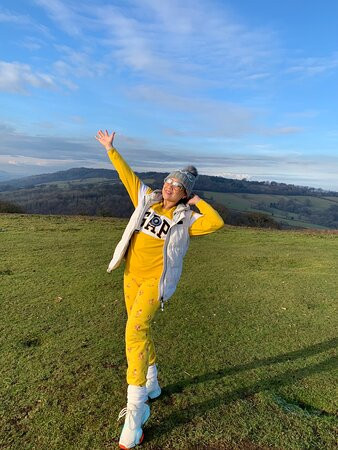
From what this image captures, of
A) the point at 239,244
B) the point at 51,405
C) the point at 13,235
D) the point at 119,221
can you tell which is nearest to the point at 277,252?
the point at 239,244

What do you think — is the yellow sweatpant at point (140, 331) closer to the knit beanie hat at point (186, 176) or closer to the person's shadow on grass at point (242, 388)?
the person's shadow on grass at point (242, 388)

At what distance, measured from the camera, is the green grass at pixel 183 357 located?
3658mm

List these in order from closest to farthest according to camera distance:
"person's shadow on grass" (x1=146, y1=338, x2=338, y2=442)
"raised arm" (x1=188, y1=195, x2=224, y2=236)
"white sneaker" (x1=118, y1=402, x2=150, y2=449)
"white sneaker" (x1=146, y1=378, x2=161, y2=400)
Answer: "white sneaker" (x1=118, y1=402, x2=150, y2=449) → "person's shadow on grass" (x1=146, y1=338, x2=338, y2=442) → "raised arm" (x1=188, y1=195, x2=224, y2=236) → "white sneaker" (x1=146, y1=378, x2=161, y2=400)

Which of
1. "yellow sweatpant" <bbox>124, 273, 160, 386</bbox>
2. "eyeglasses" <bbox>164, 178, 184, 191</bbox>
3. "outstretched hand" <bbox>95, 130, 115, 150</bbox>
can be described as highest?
"outstretched hand" <bbox>95, 130, 115, 150</bbox>

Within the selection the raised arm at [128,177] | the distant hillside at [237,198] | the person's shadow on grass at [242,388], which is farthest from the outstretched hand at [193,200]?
the distant hillside at [237,198]

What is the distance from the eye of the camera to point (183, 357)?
5.11 m

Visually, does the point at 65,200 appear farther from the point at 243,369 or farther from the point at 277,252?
the point at 243,369

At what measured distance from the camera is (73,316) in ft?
20.8

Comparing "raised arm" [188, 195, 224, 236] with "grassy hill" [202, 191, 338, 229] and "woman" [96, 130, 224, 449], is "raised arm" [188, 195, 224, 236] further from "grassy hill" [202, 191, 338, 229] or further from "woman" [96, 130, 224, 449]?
"grassy hill" [202, 191, 338, 229]

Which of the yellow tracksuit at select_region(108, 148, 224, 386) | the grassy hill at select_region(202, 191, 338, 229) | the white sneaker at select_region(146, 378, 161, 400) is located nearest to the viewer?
the yellow tracksuit at select_region(108, 148, 224, 386)

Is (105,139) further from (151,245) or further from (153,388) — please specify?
(153,388)

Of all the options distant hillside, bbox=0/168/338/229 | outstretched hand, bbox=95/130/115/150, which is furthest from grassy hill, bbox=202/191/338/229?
outstretched hand, bbox=95/130/115/150

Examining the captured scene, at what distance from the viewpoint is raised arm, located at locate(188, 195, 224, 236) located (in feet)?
12.9

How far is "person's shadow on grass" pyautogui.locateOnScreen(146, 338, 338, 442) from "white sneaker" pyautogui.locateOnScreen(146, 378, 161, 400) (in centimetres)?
11
